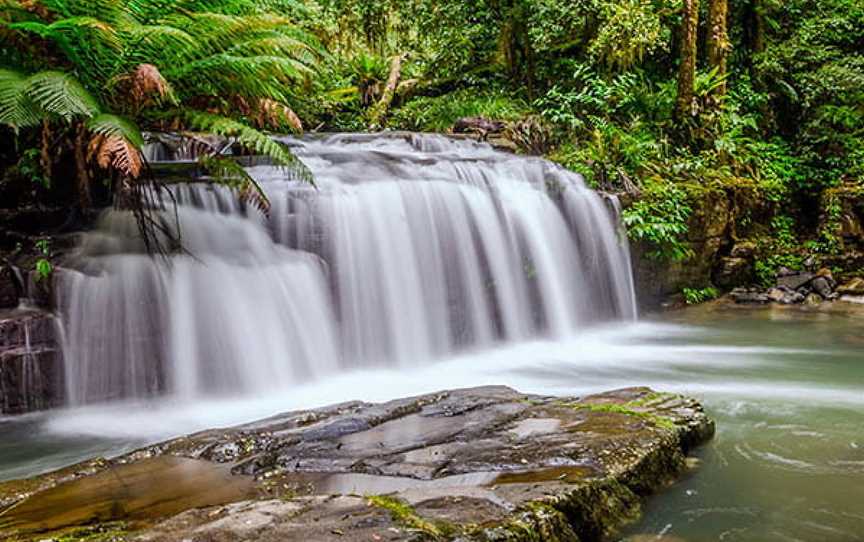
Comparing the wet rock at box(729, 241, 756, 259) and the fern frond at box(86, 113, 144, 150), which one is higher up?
the fern frond at box(86, 113, 144, 150)

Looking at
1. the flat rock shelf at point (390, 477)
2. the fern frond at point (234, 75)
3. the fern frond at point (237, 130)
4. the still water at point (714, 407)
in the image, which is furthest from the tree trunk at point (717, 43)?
the flat rock shelf at point (390, 477)

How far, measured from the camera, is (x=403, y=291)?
6.80 m

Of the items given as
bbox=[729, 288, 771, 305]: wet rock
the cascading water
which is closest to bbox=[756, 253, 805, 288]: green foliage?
bbox=[729, 288, 771, 305]: wet rock

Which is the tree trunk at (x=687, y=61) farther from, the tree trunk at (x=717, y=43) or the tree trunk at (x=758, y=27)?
the tree trunk at (x=758, y=27)

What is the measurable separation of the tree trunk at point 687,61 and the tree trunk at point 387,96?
18.6 ft

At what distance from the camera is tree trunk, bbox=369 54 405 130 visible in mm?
13352

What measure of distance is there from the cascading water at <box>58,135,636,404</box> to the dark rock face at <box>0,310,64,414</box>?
0.13m

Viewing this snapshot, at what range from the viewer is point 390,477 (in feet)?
8.63

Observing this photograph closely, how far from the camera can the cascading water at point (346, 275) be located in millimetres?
5020

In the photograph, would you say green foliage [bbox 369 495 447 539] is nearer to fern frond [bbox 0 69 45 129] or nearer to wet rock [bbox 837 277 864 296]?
fern frond [bbox 0 69 45 129]

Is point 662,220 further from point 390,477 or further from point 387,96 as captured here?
point 390,477

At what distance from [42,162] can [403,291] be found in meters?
3.37

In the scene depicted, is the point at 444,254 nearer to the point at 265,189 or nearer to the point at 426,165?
the point at 426,165

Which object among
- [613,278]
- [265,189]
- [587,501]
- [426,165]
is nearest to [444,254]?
[426,165]
